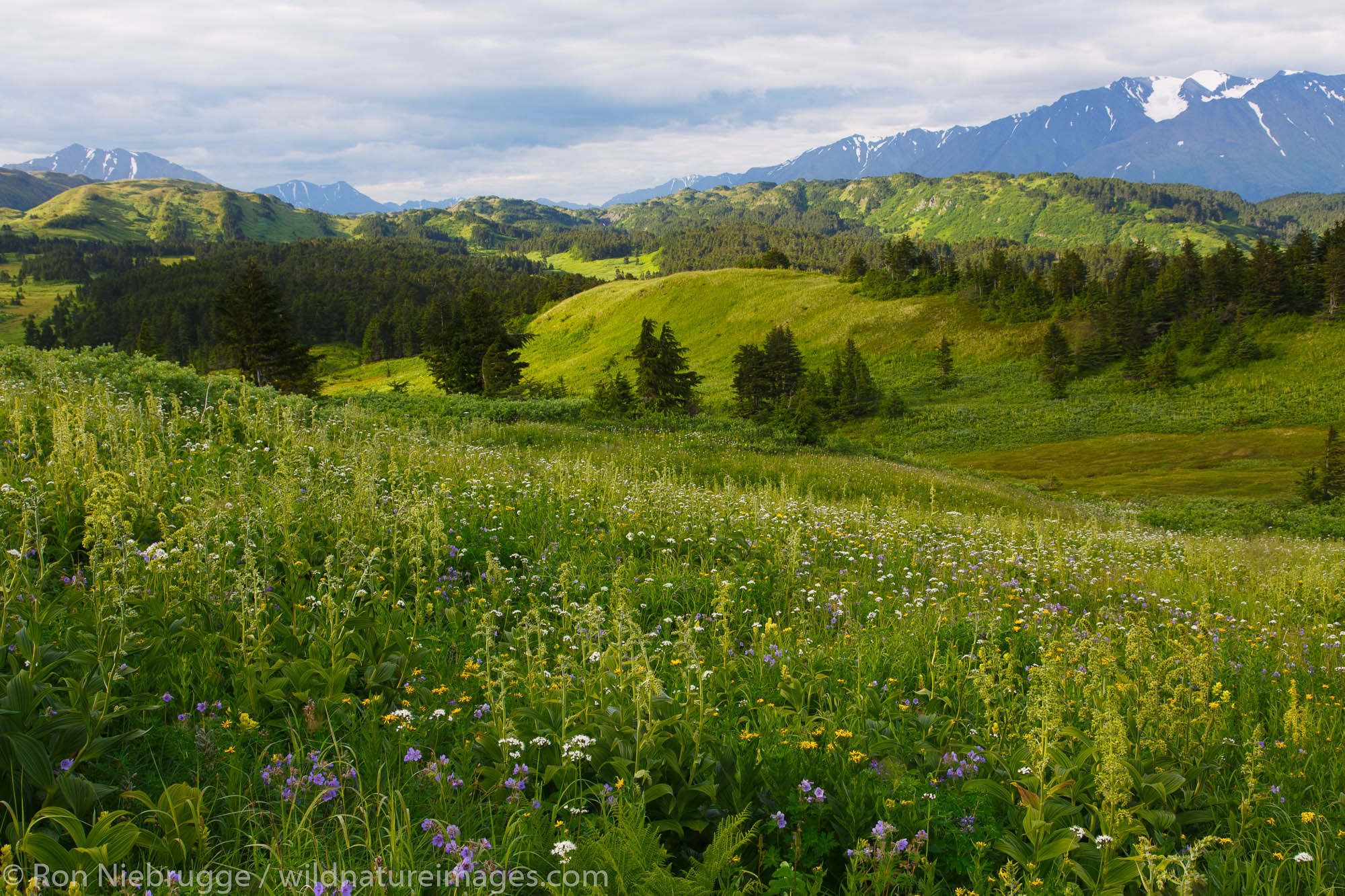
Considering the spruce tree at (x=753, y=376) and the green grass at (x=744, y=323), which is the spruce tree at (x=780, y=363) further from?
the green grass at (x=744, y=323)

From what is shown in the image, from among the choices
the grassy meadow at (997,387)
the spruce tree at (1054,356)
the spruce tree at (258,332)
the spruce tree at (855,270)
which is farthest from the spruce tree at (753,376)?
the spruce tree at (855,270)

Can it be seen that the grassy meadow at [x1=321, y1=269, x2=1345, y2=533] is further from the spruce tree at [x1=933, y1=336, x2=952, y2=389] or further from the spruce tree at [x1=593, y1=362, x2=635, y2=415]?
the spruce tree at [x1=593, y1=362, x2=635, y2=415]

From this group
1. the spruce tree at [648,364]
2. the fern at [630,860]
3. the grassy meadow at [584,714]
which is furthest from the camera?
the spruce tree at [648,364]

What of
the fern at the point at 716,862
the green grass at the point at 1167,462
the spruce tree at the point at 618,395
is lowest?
the green grass at the point at 1167,462

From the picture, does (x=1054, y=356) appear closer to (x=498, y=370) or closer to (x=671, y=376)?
(x=671, y=376)

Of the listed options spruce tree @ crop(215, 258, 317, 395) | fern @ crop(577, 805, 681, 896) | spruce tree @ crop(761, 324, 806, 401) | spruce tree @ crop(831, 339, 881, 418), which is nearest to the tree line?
spruce tree @ crop(761, 324, 806, 401)

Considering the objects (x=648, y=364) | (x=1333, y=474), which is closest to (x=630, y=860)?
(x=1333, y=474)

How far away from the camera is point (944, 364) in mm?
80938

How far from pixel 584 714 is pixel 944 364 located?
85.8 m

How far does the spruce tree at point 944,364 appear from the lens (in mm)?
78438

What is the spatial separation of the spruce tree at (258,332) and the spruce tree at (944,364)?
67.2 meters

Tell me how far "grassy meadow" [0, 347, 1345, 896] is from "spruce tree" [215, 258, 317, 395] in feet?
127

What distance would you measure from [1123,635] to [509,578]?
19.1ft

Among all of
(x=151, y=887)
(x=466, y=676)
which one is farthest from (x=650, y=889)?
(x=466, y=676)
